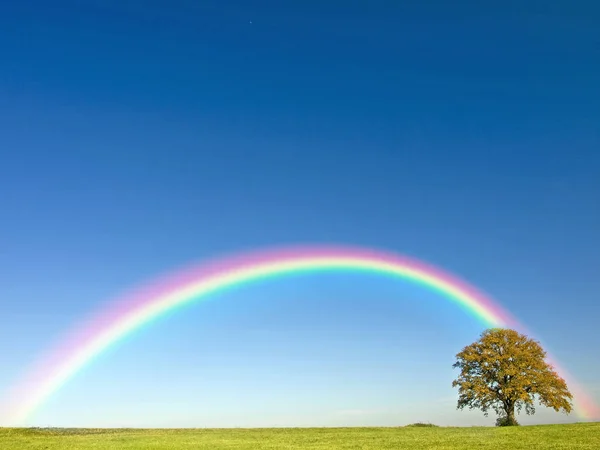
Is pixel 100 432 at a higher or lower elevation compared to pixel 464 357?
lower

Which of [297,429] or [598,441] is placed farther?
[297,429]

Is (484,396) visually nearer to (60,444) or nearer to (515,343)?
(515,343)

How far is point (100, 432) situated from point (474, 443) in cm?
4546

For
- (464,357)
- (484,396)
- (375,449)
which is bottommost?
(375,449)

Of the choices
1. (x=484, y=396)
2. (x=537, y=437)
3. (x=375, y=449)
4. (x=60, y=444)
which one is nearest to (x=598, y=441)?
(x=537, y=437)

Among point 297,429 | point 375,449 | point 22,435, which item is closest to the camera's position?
point 375,449

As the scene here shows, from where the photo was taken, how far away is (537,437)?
43094 mm

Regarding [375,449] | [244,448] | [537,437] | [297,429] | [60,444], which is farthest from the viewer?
[297,429]

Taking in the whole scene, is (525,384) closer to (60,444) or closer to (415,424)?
(415,424)

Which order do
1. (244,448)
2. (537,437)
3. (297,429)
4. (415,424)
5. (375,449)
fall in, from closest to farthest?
Result: 1. (375,449)
2. (244,448)
3. (537,437)
4. (297,429)
5. (415,424)

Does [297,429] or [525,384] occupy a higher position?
[525,384]

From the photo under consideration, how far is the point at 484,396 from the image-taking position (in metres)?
71.8

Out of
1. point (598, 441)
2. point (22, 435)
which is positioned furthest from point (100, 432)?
point (598, 441)

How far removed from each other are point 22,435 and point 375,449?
40984mm
